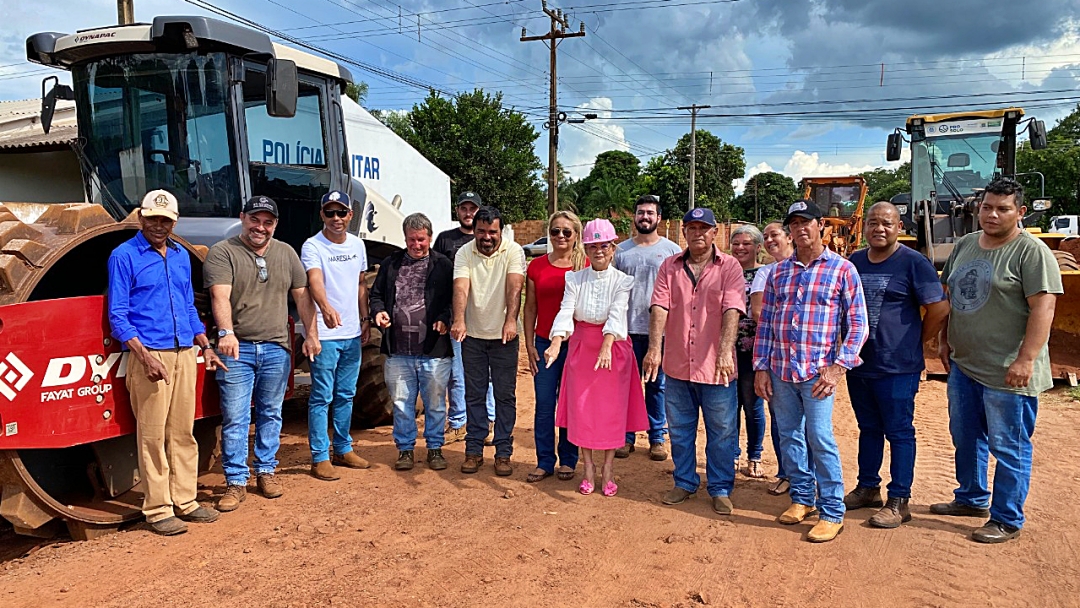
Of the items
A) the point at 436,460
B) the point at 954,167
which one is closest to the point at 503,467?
the point at 436,460

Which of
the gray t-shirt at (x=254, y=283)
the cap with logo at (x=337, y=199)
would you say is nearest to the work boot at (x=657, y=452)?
the gray t-shirt at (x=254, y=283)

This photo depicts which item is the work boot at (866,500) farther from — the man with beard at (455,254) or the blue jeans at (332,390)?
the blue jeans at (332,390)

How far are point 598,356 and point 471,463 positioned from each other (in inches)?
48.7

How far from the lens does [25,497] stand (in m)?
3.58

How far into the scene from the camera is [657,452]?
551 cm

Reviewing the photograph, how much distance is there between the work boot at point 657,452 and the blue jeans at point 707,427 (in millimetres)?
782

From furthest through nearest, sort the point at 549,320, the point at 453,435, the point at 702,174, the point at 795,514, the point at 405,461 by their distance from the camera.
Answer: the point at 702,174 → the point at 453,435 → the point at 405,461 → the point at 549,320 → the point at 795,514

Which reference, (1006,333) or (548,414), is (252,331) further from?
(1006,333)

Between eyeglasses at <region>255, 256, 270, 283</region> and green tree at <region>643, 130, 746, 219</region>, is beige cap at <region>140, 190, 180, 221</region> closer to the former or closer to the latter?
eyeglasses at <region>255, 256, 270, 283</region>

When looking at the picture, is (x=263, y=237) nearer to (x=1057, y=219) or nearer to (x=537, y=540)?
(x=537, y=540)

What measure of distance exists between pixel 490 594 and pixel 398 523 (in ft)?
3.37

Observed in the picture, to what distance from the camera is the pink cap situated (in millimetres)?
4621

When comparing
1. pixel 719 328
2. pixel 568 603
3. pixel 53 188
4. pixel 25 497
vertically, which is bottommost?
pixel 568 603

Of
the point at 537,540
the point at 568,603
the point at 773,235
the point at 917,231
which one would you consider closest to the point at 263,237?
the point at 537,540
